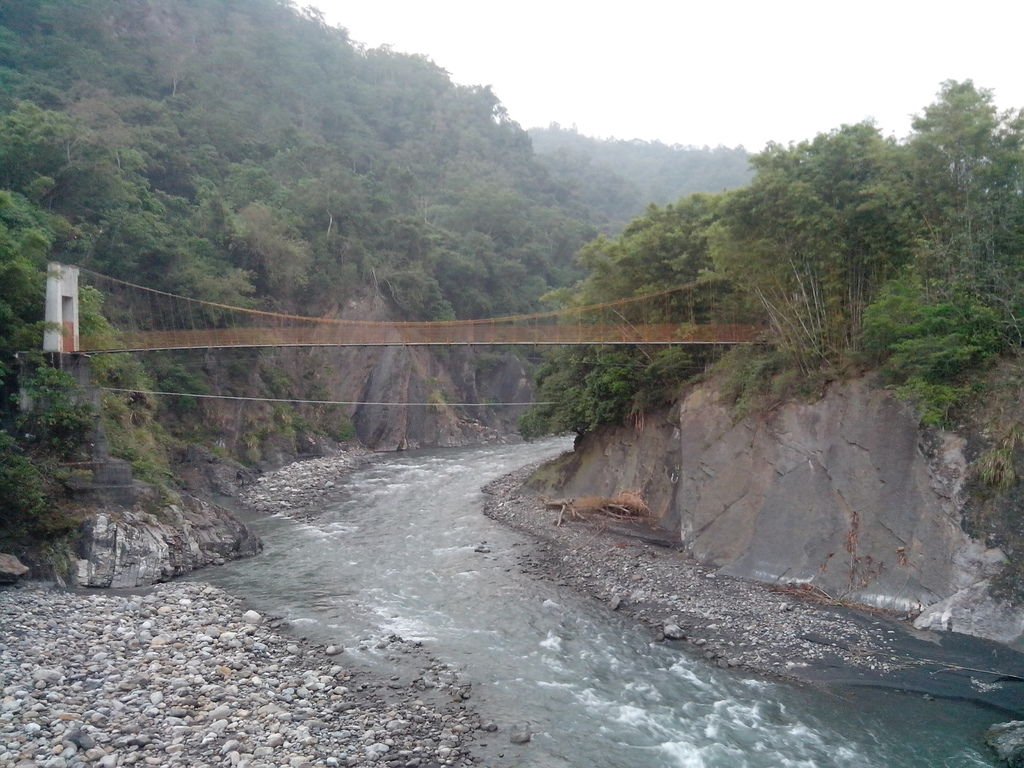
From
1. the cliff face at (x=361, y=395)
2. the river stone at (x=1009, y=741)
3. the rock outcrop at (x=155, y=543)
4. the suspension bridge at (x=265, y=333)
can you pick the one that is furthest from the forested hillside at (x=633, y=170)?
the river stone at (x=1009, y=741)

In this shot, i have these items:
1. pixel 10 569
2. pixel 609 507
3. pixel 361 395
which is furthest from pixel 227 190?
pixel 10 569

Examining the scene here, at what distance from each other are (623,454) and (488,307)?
24621 mm

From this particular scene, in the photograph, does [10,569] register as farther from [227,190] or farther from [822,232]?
[227,190]

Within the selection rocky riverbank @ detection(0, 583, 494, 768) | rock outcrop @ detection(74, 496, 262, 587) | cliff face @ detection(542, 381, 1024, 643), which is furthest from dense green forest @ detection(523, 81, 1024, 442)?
rock outcrop @ detection(74, 496, 262, 587)

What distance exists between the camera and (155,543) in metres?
14.0

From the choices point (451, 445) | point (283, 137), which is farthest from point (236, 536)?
point (283, 137)

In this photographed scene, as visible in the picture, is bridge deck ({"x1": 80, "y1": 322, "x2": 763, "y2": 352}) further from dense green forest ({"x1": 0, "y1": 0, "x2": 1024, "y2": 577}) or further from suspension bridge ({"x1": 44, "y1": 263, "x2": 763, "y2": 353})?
dense green forest ({"x1": 0, "y1": 0, "x2": 1024, "y2": 577})

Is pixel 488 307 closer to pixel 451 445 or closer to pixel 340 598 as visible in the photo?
pixel 451 445

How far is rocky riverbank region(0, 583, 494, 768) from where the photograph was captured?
7727 mm

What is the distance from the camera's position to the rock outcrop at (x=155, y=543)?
13.1m

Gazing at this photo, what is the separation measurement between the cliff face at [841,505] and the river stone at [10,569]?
11783 millimetres

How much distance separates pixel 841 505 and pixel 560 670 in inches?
227

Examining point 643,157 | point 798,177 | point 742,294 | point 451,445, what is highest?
point 643,157

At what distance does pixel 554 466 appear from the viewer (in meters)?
22.0
